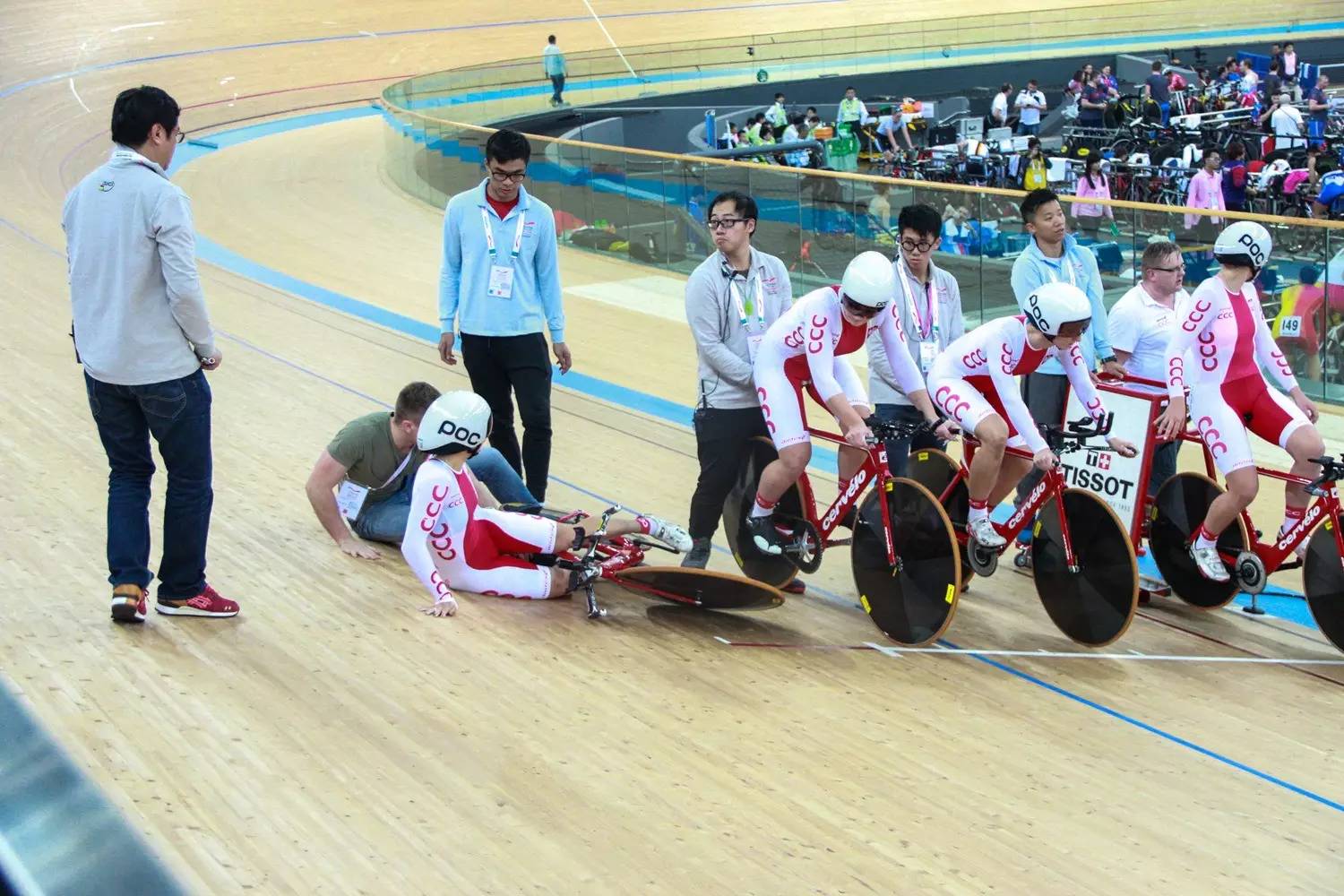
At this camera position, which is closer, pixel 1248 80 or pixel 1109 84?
pixel 1248 80

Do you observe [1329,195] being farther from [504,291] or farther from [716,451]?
[504,291]

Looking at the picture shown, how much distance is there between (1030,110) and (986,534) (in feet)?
58.2

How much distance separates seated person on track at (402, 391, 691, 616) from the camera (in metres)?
4.18

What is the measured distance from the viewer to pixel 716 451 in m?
4.74

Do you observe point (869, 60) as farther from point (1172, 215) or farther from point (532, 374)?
point (532, 374)

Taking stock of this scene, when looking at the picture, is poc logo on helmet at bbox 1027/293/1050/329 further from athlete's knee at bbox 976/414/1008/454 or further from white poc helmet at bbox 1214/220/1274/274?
white poc helmet at bbox 1214/220/1274/274

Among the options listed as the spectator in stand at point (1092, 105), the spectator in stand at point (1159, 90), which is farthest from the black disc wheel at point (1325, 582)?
the spectator in stand at point (1159, 90)

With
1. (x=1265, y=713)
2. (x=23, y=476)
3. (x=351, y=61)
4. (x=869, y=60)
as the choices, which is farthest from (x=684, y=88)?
(x=1265, y=713)

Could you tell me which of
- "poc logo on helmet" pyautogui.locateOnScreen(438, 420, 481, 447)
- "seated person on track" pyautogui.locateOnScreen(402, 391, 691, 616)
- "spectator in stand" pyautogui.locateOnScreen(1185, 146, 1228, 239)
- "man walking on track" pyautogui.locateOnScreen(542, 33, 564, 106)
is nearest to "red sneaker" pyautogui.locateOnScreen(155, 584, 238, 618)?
"seated person on track" pyautogui.locateOnScreen(402, 391, 691, 616)

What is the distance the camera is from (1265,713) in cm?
405

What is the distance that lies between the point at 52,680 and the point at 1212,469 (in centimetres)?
391

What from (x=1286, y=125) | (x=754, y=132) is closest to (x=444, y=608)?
(x=1286, y=125)

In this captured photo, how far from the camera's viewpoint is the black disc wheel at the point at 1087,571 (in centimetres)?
430

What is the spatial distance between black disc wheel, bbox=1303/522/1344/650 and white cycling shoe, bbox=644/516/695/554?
6.63ft
